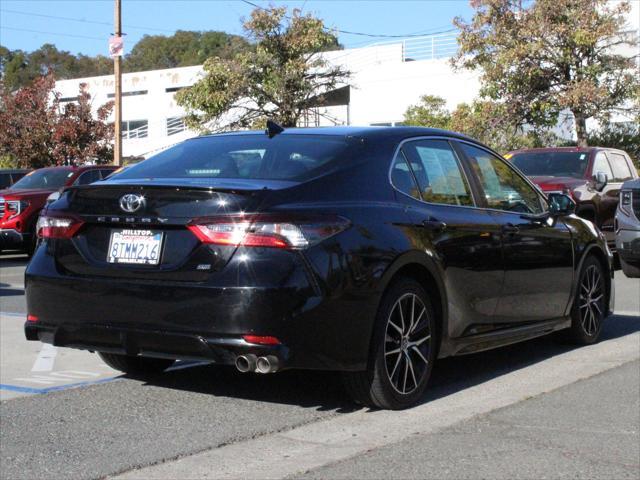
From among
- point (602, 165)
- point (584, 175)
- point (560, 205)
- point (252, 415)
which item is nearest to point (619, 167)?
point (602, 165)

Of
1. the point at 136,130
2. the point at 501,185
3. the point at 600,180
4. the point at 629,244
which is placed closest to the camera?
the point at 501,185

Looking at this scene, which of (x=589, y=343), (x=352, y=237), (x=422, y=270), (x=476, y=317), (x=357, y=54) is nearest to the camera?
(x=352, y=237)

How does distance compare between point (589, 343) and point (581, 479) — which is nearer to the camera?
point (581, 479)

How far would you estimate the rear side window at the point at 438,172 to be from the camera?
21.1 ft

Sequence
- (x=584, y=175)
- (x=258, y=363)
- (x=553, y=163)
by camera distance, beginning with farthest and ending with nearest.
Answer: (x=553, y=163) < (x=584, y=175) < (x=258, y=363)

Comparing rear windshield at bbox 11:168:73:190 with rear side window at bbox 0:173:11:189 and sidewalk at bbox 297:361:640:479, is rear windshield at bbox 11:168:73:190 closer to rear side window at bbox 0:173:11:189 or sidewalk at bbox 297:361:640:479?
rear side window at bbox 0:173:11:189

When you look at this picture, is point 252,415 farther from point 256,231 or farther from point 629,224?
point 629,224

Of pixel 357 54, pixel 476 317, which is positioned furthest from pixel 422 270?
pixel 357 54

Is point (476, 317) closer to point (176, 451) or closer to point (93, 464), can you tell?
point (176, 451)

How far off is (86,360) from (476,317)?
2948 millimetres

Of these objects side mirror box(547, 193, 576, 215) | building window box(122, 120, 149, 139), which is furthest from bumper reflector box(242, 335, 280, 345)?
building window box(122, 120, 149, 139)

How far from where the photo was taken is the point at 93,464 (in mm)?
4859

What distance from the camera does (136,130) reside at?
56531mm

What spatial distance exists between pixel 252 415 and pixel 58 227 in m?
1.54
